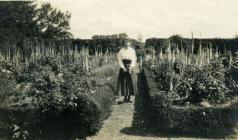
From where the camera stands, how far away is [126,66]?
12.8m

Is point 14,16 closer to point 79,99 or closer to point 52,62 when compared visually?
point 52,62

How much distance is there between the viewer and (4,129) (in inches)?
325

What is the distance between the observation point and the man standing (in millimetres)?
12609

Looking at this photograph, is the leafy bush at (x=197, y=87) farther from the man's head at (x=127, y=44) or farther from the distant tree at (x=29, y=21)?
the distant tree at (x=29, y=21)

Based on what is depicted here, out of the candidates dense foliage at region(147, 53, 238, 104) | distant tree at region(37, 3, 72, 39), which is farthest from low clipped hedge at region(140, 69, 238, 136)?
distant tree at region(37, 3, 72, 39)

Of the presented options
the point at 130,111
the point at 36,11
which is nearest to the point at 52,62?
the point at 130,111

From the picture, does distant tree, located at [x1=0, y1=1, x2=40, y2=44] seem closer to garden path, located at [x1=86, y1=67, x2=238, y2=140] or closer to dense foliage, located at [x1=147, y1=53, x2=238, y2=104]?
dense foliage, located at [x1=147, y1=53, x2=238, y2=104]

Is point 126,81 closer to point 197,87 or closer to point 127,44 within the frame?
point 127,44

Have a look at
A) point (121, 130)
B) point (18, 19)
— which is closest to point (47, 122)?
point (121, 130)

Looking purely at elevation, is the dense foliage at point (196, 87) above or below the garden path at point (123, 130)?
above

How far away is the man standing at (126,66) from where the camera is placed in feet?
41.4

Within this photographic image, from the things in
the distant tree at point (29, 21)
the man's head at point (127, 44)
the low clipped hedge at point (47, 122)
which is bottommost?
the low clipped hedge at point (47, 122)

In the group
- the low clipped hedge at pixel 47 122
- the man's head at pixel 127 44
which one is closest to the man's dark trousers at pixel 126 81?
the man's head at pixel 127 44

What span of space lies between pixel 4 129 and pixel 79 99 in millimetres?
1633
